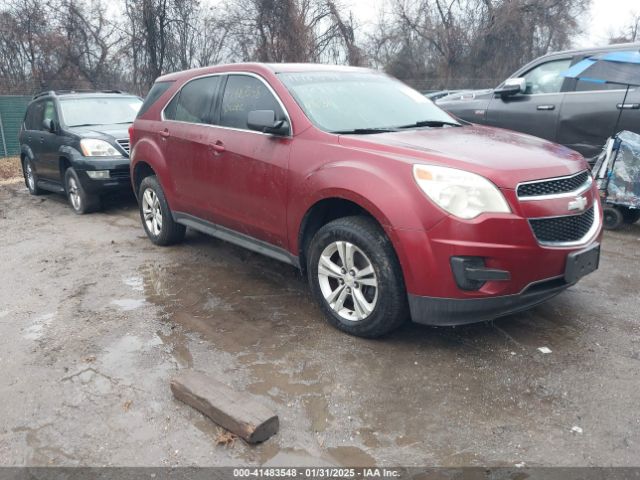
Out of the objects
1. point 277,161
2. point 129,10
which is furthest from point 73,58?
point 277,161

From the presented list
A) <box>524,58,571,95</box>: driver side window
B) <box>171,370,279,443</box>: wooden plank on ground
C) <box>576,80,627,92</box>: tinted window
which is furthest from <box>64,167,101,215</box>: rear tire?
<box>576,80,627,92</box>: tinted window

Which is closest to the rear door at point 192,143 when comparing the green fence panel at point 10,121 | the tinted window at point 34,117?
the tinted window at point 34,117

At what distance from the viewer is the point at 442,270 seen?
10.4ft

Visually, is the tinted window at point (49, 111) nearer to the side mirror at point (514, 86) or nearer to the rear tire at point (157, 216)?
the rear tire at point (157, 216)

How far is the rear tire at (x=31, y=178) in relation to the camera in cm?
954

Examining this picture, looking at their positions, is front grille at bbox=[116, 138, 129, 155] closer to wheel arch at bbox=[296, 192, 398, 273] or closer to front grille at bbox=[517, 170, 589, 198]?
wheel arch at bbox=[296, 192, 398, 273]

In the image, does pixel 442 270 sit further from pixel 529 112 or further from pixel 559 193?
pixel 529 112

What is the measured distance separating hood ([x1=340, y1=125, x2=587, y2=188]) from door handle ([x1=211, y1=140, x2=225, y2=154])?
51.0 inches

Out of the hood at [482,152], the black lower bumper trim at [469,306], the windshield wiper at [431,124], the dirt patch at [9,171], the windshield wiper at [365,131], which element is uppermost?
the windshield wiper at [431,124]

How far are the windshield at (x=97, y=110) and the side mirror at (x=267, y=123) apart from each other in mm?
5295

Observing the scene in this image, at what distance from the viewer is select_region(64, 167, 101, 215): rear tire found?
307 inches

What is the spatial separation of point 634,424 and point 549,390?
436 mm

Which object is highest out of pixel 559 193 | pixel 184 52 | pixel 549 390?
pixel 184 52

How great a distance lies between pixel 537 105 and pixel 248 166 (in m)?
4.51
